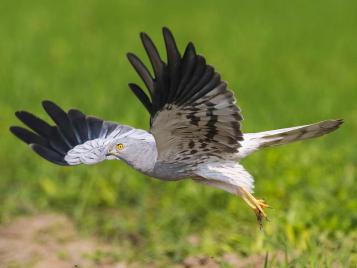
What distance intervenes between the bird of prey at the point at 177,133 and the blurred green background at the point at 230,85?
2.18 ft

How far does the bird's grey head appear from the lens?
5148 millimetres

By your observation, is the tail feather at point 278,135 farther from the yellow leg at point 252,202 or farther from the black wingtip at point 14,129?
the black wingtip at point 14,129

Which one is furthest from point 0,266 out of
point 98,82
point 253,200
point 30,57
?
point 30,57

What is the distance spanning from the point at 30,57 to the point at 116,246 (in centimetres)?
622

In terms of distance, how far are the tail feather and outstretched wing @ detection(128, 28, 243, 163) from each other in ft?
0.41

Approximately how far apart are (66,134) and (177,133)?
1.09 meters

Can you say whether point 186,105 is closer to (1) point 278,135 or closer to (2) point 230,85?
(1) point 278,135

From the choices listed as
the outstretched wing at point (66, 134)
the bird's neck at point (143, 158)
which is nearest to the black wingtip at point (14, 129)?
the outstretched wing at point (66, 134)

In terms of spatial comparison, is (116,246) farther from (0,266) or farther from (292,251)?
(292,251)

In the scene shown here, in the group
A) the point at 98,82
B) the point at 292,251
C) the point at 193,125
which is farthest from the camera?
the point at 98,82

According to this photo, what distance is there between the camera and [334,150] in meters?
8.42

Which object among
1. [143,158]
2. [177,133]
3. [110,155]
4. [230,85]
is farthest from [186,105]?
[230,85]

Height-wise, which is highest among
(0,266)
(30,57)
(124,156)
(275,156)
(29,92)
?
(30,57)

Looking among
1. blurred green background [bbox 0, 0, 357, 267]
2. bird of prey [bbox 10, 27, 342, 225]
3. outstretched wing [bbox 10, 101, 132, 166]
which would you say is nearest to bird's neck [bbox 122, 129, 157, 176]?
bird of prey [bbox 10, 27, 342, 225]
